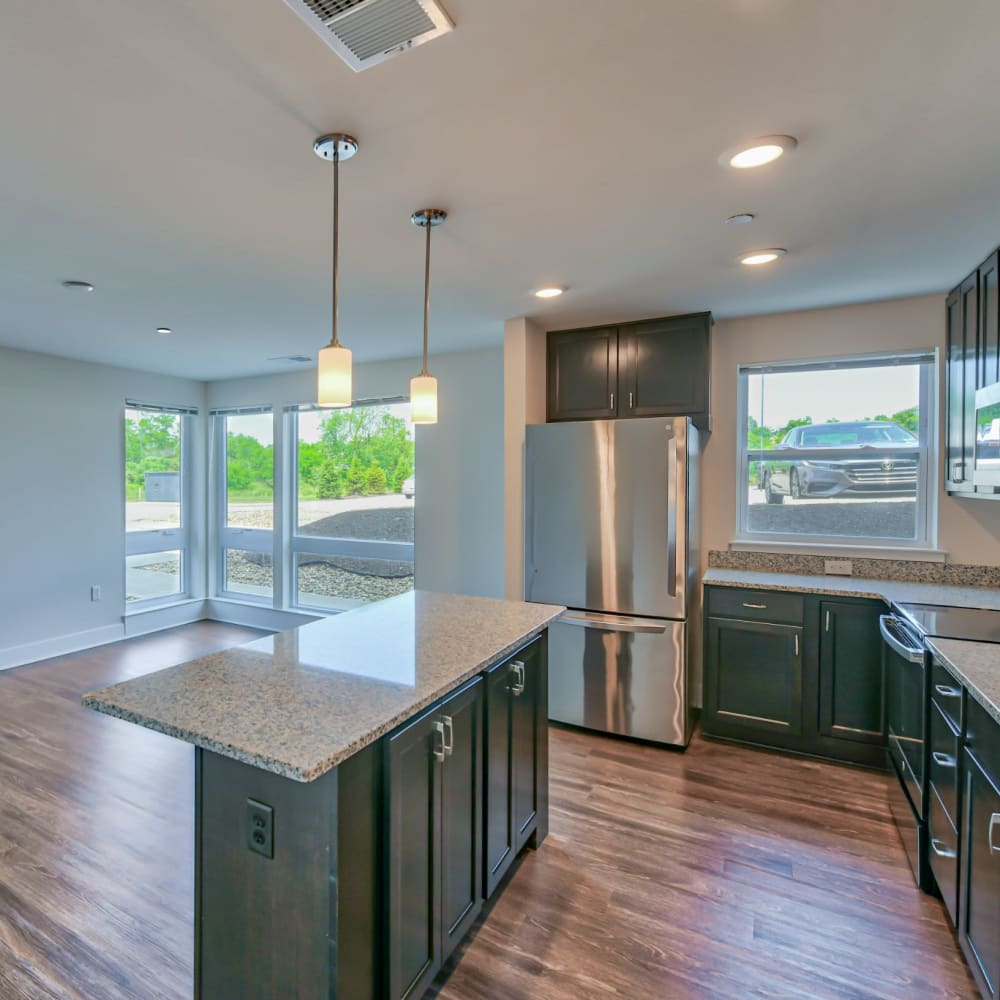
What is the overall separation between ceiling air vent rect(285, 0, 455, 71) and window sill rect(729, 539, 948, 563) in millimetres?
3127

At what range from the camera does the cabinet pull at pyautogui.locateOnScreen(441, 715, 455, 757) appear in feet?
5.14

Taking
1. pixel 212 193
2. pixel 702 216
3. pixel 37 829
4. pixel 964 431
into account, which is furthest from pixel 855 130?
pixel 37 829

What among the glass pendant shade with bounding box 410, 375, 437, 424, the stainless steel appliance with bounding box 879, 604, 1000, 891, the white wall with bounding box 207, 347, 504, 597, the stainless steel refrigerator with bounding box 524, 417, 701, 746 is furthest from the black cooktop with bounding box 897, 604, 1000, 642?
the white wall with bounding box 207, 347, 504, 597

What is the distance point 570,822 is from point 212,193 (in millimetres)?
2841

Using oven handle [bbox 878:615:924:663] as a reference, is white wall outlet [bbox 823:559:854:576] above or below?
above

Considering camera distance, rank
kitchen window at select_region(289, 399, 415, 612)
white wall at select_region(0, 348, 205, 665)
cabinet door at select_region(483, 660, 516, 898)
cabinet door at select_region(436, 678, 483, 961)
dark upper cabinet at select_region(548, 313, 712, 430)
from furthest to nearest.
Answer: kitchen window at select_region(289, 399, 415, 612)
white wall at select_region(0, 348, 205, 665)
dark upper cabinet at select_region(548, 313, 712, 430)
cabinet door at select_region(483, 660, 516, 898)
cabinet door at select_region(436, 678, 483, 961)

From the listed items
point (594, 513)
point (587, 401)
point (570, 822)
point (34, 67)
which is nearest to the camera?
point (34, 67)

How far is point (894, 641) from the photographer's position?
2414mm

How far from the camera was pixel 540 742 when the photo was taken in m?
2.29

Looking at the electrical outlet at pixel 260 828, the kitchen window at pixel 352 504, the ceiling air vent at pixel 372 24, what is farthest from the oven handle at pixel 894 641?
the kitchen window at pixel 352 504

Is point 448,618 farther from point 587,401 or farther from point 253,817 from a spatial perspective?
point 587,401

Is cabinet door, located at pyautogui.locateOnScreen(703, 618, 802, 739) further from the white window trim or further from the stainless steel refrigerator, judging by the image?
the white window trim

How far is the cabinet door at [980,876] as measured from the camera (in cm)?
145

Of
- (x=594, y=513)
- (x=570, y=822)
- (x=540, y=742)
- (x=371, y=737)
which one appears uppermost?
(x=594, y=513)
